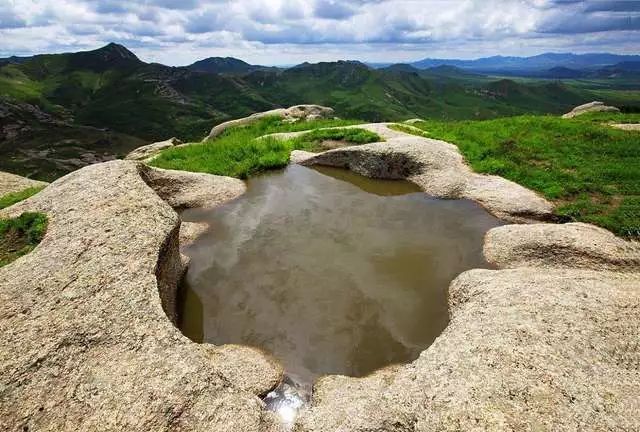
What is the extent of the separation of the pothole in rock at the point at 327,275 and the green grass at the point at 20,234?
5474 mm

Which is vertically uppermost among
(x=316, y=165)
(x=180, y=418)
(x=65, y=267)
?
(x=65, y=267)

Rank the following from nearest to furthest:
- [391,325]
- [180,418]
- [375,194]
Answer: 1. [180,418]
2. [391,325]
3. [375,194]

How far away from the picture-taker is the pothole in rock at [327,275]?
13125mm

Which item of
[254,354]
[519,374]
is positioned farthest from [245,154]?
[519,374]

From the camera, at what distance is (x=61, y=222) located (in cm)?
1530

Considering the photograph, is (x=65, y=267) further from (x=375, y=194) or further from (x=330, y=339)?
(x=375, y=194)

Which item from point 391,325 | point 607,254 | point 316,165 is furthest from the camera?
point 316,165

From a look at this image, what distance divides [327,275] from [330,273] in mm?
186

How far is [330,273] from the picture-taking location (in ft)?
54.6

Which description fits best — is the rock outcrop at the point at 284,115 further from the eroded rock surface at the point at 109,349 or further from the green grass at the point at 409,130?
the eroded rock surface at the point at 109,349

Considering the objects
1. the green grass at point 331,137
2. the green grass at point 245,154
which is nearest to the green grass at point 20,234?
the green grass at point 245,154

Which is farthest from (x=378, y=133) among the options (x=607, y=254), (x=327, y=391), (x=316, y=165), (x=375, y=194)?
(x=327, y=391)

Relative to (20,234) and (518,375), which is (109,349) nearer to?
(20,234)

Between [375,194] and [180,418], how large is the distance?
58.3ft
